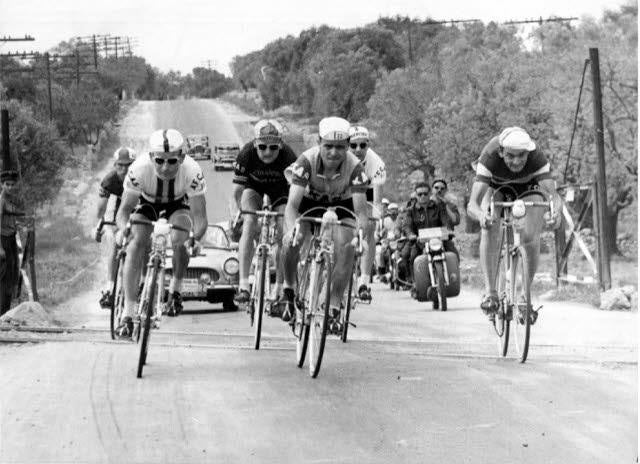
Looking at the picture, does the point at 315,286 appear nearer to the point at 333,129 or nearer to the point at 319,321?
the point at 319,321

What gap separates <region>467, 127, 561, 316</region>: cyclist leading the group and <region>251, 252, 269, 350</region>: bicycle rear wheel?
2306mm

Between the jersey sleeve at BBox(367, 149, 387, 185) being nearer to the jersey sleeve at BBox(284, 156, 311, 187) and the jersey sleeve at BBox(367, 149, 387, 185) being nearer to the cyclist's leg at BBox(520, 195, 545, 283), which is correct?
the cyclist's leg at BBox(520, 195, 545, 283)

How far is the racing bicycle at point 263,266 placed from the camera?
13.7 metres

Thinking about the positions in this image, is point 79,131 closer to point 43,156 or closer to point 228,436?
point 43,156

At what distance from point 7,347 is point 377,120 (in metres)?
75.5

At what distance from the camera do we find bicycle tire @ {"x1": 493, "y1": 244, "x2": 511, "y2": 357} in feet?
42.9

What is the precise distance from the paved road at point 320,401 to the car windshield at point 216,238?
6.03 metres

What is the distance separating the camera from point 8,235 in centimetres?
1939

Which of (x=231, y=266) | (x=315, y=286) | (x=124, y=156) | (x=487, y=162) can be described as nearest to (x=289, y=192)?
(x=315, y=286)

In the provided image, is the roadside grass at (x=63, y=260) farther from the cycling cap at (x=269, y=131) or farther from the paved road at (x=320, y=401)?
the paved road at (x=320, y=401)

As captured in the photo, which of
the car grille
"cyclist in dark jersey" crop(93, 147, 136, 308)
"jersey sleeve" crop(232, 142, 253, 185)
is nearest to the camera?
"jersey sleeve" crop(232, 142, 253, 185)

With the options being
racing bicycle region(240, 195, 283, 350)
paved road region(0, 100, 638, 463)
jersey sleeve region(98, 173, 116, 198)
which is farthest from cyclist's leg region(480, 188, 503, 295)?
jersey sleeve region(98, 173, 116, 198)

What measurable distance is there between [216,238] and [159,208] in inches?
401

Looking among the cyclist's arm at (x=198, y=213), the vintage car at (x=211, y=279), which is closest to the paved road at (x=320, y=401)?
the cyclist's arm at (x=198, y=213)
